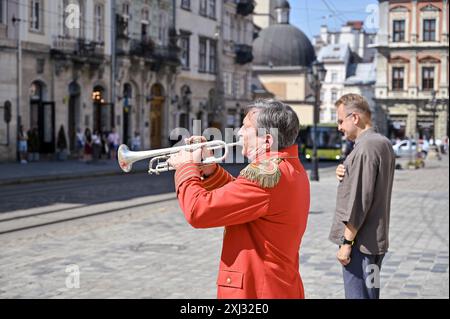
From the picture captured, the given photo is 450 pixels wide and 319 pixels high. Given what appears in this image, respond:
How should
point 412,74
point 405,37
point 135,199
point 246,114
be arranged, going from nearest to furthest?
1. point 246,114
2. point 405,37
3. point 412,74
4. point 135,199

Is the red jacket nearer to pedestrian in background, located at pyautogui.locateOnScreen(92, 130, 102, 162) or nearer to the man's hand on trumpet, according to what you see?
the man's hand on trumpet

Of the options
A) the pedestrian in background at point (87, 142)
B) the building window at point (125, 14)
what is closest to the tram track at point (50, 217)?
the pedestrian in background at point (87, 142)

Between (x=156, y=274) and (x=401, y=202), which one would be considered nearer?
(x=156, y=274)

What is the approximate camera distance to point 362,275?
492 centimetres

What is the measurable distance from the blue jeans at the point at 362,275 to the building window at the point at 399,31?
1.37m

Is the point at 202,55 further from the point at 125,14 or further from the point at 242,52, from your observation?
the point at 242,52

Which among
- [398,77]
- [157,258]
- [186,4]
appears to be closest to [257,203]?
[186,4]

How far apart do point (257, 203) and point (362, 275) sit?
1930 mm

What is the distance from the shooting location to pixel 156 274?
9.12 metres

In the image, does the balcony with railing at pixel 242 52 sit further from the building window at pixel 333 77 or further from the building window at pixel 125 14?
the building window at pixel 125 14
